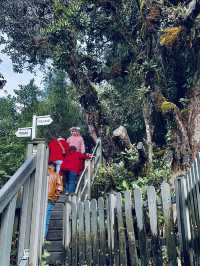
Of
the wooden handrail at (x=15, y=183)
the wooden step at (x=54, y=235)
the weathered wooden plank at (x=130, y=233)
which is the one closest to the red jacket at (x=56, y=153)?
the wooden step at (x=54, y=235)

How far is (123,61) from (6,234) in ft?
48.4

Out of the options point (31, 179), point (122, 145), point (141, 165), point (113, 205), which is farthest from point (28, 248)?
point (122, 145)

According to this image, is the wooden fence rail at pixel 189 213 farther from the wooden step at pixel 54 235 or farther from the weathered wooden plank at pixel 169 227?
the wooden step at pixel 54 235

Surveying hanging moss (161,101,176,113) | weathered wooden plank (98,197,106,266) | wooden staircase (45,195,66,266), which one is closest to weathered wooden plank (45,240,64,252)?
wooden staircase (45,195,66,266)

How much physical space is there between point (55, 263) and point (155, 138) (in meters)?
8.04

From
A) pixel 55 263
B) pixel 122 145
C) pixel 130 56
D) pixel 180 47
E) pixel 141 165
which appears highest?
pixel 130 56

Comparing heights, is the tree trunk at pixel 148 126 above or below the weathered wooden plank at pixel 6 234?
above

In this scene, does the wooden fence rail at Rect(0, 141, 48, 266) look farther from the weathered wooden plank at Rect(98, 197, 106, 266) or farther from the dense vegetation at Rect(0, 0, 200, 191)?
the dense vegetation at Rect(0, 0, 200, 191)

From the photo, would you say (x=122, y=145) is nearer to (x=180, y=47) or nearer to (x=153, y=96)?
(x=153, y=96)

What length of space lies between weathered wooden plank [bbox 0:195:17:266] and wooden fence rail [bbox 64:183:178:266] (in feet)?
6.55

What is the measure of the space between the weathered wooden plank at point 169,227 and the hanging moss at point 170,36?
9.43 metres

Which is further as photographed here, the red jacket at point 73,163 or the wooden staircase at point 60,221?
the red jacket at point 73,163

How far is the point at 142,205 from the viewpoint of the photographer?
4141 millimetres

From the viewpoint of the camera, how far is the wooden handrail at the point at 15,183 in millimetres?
2355
